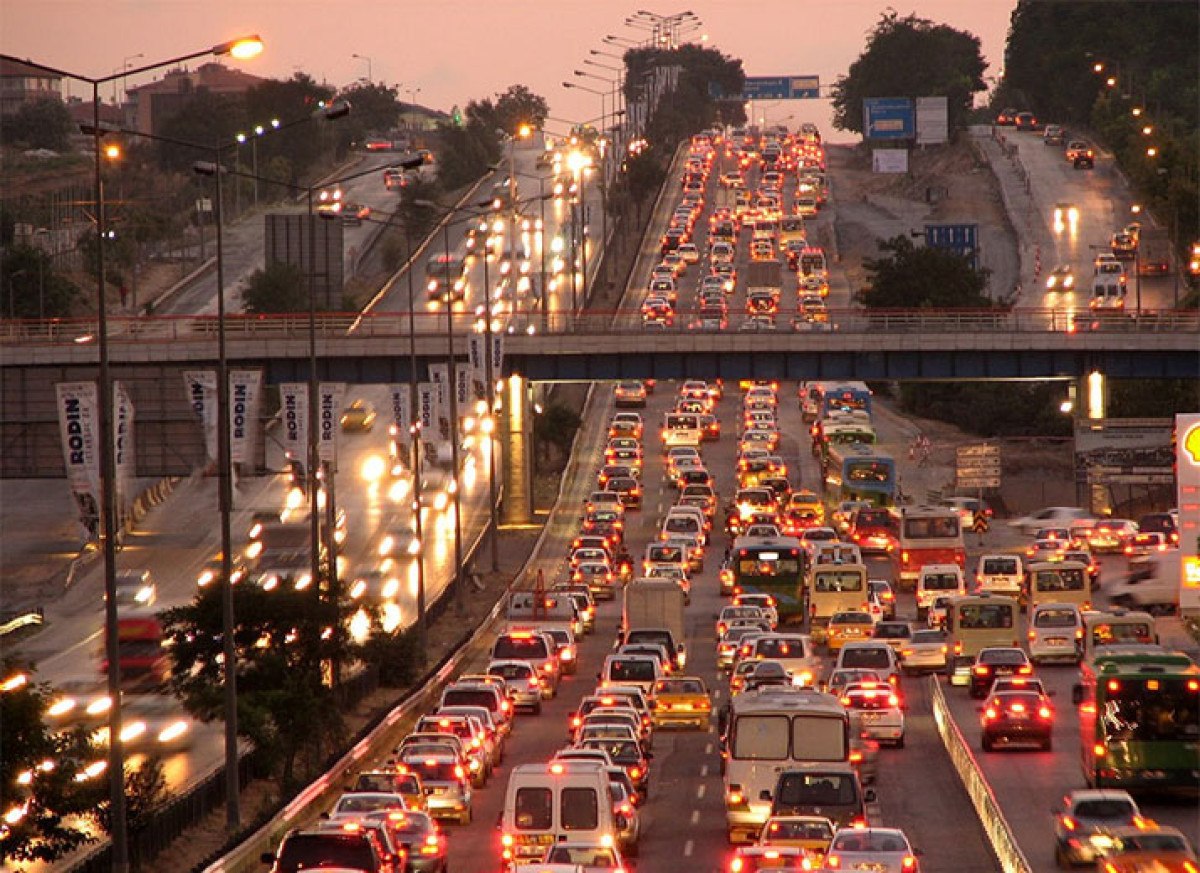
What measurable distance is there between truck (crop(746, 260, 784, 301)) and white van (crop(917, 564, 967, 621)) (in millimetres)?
81804

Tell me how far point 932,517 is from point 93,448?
35.4 m

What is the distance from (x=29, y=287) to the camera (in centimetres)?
14875

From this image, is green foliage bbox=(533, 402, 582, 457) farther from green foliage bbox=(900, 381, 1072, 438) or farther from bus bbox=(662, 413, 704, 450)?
green foliage bbox=(900, 381, 1072, 438)

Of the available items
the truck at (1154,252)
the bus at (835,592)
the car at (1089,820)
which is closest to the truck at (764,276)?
the truck at (1154,252)

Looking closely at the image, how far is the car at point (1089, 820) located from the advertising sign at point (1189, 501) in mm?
12357

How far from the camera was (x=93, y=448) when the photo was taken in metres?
47.6

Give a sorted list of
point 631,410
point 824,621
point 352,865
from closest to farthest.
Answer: point 352,865
point 824,621
point 631,410

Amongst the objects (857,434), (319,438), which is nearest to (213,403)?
(319,438)

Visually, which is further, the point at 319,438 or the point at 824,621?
the point at 824,621

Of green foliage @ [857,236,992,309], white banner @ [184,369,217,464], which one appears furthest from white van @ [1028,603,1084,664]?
green foliage @ [857,236,992,309]

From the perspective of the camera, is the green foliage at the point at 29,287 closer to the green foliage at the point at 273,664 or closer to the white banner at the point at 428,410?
the white banner at the point at 428,410

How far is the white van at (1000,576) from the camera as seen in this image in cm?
7312

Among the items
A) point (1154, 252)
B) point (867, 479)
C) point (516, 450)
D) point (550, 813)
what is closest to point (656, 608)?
point (867, 479)

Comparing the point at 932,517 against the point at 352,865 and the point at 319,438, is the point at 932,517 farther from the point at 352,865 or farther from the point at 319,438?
the point at 352,865
